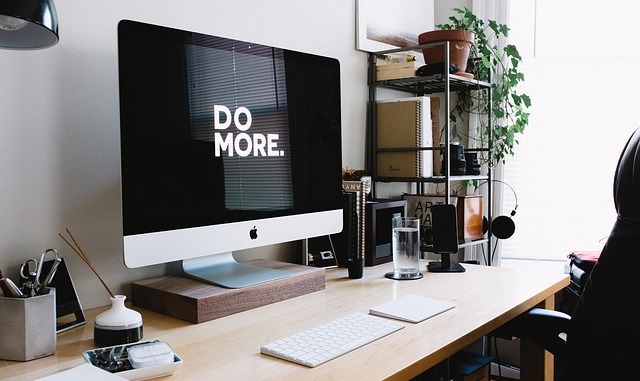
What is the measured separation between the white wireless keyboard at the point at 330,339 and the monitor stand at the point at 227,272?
0.27 metres

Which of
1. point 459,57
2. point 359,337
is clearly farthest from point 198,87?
point 459,57

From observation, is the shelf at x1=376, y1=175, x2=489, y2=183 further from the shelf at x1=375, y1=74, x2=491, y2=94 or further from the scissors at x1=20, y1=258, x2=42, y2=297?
the scissors at x1=20, y1=258, x2=42, y2=297

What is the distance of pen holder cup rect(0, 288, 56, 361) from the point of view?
1.00 m

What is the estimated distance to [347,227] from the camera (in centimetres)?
190

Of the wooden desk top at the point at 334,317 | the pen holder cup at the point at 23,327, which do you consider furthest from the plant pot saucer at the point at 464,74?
the pen holder cup at the point at 23,327

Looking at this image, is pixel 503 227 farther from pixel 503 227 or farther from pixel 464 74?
pixel 464 74

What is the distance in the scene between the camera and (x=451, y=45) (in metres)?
2.28

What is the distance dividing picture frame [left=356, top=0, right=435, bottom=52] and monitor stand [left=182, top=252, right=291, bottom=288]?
43.6 inches

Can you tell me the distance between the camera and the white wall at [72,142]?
4.08 feet

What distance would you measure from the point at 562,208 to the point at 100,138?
2106 mm

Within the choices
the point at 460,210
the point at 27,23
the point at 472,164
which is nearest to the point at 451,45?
the point at 472,164

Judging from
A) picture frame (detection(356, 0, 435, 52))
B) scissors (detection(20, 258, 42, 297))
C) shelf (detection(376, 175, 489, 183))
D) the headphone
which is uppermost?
picture frame (detection(356, 0, 435, 52))

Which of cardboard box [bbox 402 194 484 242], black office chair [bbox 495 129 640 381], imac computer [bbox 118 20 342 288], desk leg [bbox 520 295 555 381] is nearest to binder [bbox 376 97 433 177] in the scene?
cardboard box [bbox 402 194 484 242]

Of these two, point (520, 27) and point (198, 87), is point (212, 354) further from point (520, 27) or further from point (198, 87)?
point (520, 27)
